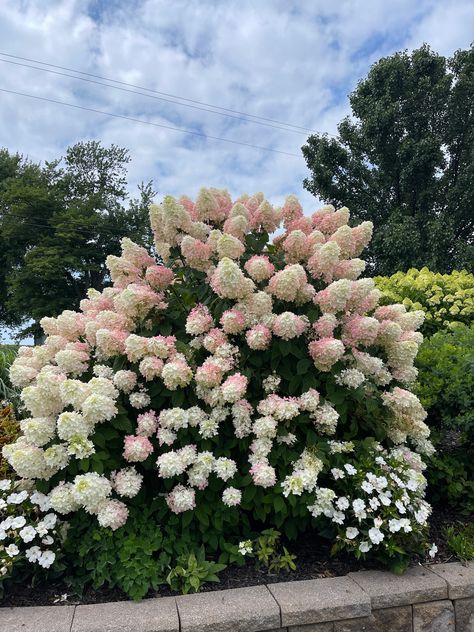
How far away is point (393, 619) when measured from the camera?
79.4 inches

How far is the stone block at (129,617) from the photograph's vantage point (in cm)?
175

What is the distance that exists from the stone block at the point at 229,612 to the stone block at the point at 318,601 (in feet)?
0.17

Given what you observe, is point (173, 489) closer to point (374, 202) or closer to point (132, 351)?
point (132, 351)

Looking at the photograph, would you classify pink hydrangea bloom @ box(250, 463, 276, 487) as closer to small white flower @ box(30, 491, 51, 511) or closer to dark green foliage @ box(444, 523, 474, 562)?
small white flower @ box(30, 491, 51, 511)

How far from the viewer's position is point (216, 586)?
6.75ft

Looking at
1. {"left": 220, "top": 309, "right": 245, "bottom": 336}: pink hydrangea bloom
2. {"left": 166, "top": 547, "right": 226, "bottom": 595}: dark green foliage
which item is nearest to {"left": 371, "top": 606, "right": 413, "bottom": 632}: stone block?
{"left": 166, "top": 547, "right": 226, "bottom": 595}: dark green foliage

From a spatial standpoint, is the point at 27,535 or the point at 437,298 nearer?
the point at 27,535

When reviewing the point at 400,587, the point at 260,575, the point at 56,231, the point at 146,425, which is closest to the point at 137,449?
the point at 146,425

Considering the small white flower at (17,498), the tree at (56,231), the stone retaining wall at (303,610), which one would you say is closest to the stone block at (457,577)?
the stone retaining wall at (303,610)

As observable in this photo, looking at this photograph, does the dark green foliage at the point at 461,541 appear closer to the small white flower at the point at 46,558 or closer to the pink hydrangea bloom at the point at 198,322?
the pink hydrangea bloom at the point at 198,322

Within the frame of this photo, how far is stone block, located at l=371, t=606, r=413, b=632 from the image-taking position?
200 centimetres

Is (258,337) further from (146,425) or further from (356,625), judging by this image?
(356,625)

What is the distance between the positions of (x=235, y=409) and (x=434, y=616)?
3.98 ft

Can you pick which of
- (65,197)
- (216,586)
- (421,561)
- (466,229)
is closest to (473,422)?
(421,561)
